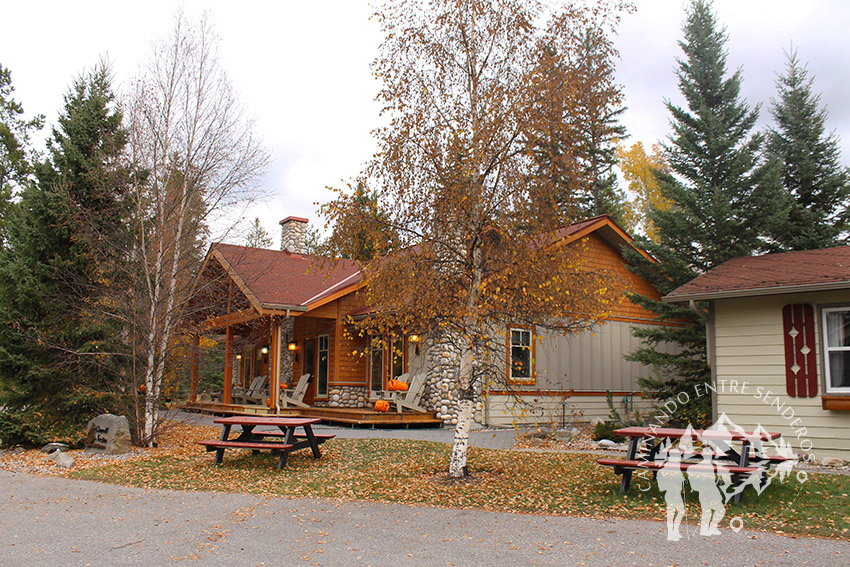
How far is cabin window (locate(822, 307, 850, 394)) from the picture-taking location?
931cm

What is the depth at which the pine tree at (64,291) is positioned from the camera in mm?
11109

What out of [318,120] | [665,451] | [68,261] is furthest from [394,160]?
[68,261]

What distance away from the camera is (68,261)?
11.6 meters

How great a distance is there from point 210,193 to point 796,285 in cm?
980

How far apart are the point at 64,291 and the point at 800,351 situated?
12315 mm

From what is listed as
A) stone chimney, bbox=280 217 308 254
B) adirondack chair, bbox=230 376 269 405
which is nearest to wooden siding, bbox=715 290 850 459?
adirondack chair, bbox=230 376 269 405

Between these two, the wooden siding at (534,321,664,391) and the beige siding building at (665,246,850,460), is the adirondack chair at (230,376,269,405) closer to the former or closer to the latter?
the wooden siding at (534,321,664,391)

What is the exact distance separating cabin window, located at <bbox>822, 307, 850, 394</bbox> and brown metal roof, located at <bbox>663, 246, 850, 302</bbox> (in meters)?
0.60

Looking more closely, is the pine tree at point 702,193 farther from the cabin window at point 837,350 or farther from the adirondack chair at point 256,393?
the adirondack chair at point 256,393

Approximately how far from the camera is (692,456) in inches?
304

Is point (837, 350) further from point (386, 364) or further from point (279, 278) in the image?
point (279, 278)

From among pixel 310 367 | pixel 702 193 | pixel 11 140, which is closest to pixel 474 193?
pixel 702 193

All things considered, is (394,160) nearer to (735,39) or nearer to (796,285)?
(796,285)

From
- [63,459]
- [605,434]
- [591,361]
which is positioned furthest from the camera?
[591,361]
